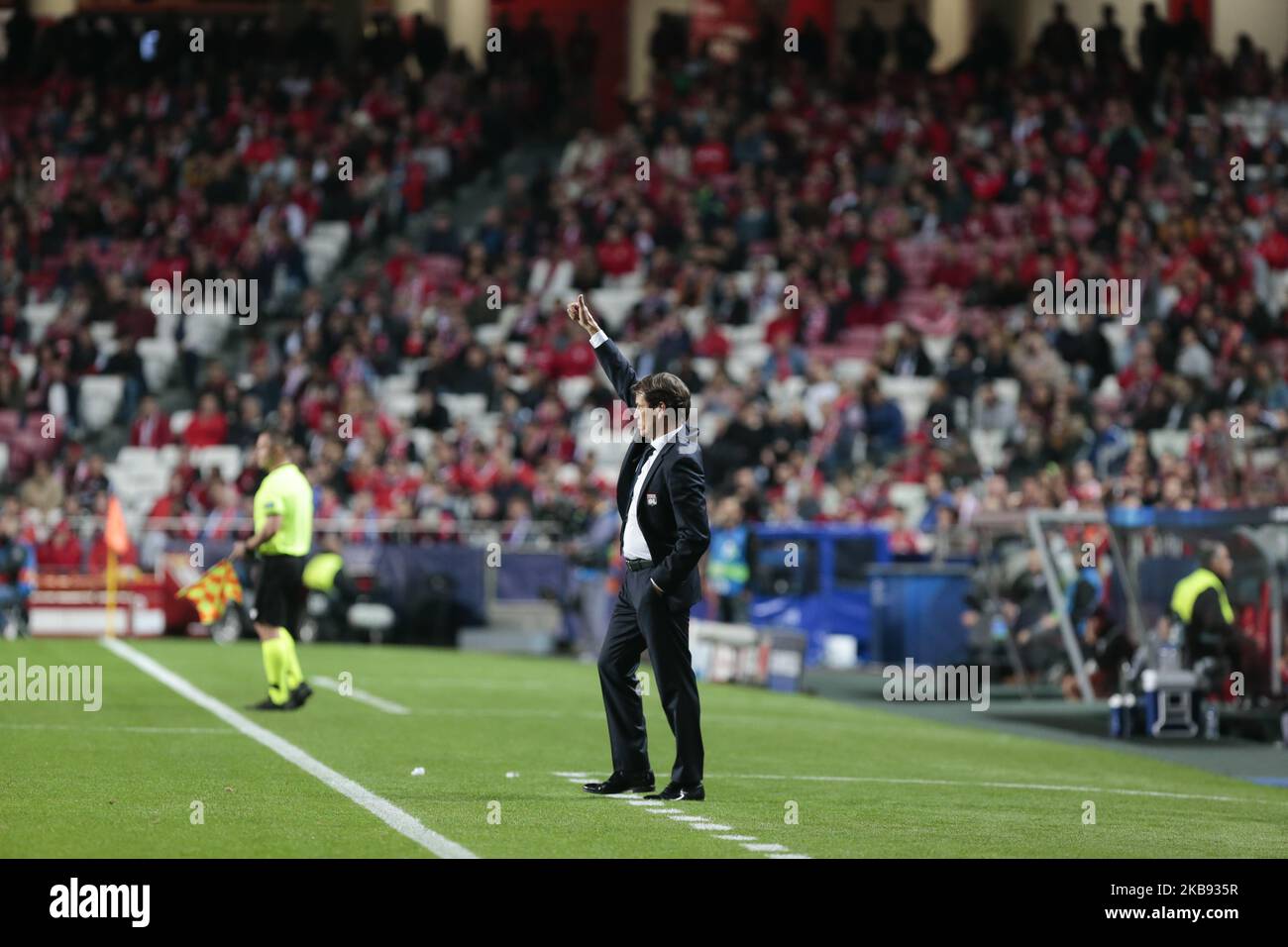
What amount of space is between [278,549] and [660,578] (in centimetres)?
682

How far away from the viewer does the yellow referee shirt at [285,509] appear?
59.0 feet

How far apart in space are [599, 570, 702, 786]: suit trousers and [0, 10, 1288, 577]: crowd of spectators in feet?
43.3

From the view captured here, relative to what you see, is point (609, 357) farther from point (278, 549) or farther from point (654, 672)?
point (278, 549)

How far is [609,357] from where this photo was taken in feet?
42.5

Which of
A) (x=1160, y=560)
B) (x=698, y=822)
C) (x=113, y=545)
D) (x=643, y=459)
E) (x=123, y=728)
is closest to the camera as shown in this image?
(x=698, y=822)

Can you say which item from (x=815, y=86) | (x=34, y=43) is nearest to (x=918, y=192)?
(x=815, y=86)

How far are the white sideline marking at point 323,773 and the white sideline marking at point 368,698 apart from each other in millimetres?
1298

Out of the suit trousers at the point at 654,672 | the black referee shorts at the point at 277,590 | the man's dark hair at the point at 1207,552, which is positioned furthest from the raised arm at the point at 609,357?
the man's dark hair at the point at 1207,552

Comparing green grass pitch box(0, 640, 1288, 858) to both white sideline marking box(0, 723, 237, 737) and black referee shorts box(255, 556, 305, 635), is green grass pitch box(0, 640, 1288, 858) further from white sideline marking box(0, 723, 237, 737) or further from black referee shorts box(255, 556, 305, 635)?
black referee shorts box(255, 556, 305, 635)

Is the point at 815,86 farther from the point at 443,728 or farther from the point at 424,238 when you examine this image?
the point at 443,728

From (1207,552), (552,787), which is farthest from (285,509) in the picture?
(1207,552)

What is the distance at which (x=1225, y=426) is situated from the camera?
24.6 metres
